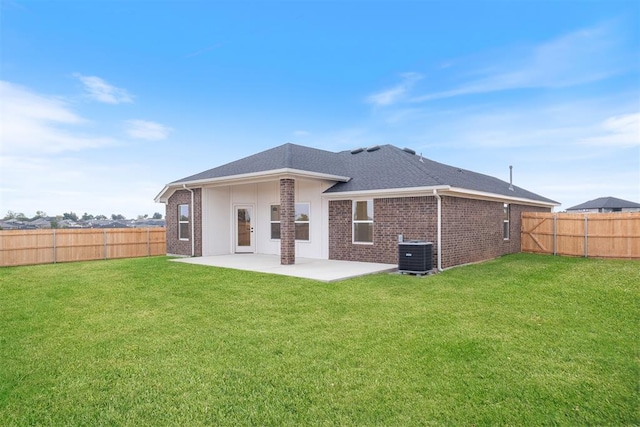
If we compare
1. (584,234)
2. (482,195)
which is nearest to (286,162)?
(482,195)

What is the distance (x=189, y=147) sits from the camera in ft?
59.5

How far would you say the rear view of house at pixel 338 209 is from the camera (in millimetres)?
11828

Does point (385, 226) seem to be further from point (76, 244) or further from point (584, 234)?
point (76, 244)

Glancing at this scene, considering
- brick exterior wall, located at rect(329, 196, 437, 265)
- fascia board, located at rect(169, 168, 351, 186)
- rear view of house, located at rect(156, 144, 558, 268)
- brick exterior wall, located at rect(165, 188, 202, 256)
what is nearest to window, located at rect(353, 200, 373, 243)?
rear view of house, located at rect(156, 144, 558, 268)

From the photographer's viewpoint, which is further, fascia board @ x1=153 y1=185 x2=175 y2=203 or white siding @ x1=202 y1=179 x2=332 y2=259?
fascia board @ x1=153 y1=185 x2=175 y2=203

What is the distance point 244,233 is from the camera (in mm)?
16875

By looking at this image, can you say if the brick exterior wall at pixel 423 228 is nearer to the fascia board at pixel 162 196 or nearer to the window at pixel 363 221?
the window at pixel 363 221

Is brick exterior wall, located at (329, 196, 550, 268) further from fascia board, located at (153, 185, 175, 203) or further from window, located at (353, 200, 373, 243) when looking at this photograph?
fascia board, located at (153, 185, 175, 203)

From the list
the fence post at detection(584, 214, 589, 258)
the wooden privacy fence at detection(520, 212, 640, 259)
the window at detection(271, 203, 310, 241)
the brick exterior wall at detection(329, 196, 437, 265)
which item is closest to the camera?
the brick exterior wall at detection(329, 196, 437, 265)

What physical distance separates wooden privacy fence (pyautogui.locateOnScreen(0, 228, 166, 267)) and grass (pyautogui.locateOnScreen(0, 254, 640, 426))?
806 centimetres

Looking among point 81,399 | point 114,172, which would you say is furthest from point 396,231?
point 114,172

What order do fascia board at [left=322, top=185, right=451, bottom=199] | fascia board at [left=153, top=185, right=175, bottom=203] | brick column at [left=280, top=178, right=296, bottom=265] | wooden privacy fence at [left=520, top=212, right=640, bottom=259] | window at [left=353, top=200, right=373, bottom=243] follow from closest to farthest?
fascia board at [left=322, top=185, right=451, bottom=199] → brick column at [left=280, top=178, right=296, bottom=265] → window at [left=353, top=200, right=373, bottom=243] → wooden privacy fence at [left=520, top=212, right=640, bottom=259] → fascia board at [left=153, top=185, right=175, bottom=203]

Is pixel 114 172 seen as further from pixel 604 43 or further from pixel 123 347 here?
pixel 604 43

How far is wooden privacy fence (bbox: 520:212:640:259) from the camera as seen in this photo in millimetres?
→ 13680
